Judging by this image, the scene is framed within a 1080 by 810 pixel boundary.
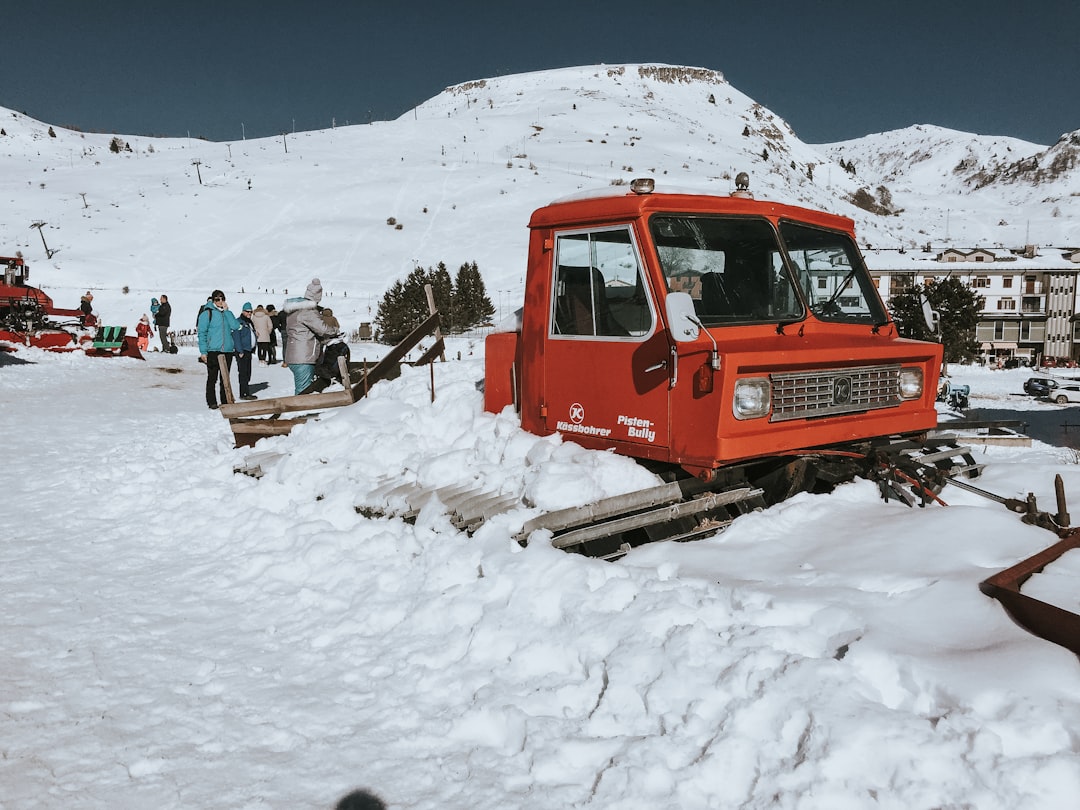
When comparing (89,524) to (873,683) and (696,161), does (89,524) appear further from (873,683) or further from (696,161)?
(696,161)

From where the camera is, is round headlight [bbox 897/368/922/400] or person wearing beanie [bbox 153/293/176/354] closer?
round headlight [bbox 897/368/922/400]

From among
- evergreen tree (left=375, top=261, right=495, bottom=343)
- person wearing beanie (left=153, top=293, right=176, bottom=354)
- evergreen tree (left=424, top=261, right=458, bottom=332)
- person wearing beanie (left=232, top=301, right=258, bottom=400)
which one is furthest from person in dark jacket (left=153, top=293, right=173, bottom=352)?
evergreen tree (left=424, top=261, right=458, bottom=332)

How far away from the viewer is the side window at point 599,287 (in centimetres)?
500

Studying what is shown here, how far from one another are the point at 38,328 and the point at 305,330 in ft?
64.3

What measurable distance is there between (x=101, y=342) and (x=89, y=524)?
18.0 metres

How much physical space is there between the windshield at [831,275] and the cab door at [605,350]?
4.03 ft

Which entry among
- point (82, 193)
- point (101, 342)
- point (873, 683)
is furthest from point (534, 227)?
point (82, 193)

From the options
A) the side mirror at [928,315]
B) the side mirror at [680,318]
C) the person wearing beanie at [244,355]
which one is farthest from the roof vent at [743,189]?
the person wearing beanie at [244,355]

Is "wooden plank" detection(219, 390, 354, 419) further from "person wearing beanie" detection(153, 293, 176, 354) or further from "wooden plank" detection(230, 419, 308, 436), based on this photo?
"person wearing beanie" detection(153, 293, 176, 354)

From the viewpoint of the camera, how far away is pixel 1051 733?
2.46 metres

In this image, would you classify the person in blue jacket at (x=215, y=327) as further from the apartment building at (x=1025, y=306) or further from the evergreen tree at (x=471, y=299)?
the apartment building at (x=1025, y=306)

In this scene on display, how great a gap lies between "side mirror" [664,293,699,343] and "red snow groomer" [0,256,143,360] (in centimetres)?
2155

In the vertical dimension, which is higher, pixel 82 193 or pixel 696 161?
pixel 696 161

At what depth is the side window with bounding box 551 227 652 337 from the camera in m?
5.00
